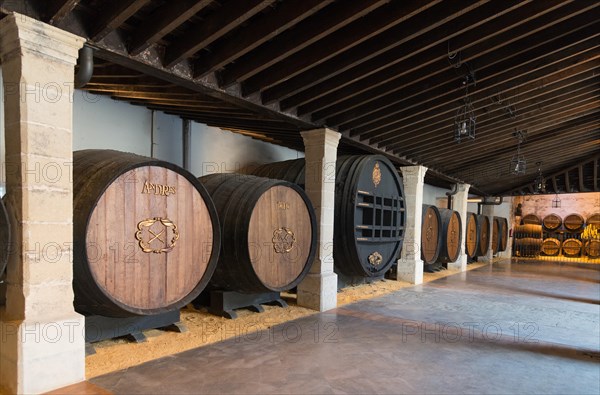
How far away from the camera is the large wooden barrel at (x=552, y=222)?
16.6m

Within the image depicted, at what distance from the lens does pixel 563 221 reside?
54.4 feet

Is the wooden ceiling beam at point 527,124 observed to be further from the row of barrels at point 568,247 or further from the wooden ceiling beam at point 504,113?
the row of barrels at point 568,247

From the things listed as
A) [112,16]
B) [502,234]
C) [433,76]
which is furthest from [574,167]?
[112,16]

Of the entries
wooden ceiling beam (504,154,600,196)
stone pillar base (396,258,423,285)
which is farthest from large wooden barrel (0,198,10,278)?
wooden ceiling beam (504,154,600,196)

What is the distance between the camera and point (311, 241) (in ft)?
15.4

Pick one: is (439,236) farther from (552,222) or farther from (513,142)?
(552,222)

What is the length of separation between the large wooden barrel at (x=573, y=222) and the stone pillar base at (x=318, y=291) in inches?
612

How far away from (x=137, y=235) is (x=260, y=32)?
1.79 m

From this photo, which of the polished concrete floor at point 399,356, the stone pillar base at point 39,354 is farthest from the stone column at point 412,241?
the stone pillar base at point 39,354

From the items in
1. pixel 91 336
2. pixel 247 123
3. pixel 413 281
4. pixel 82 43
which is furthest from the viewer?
pixel 413 281

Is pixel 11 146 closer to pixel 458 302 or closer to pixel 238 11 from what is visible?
pixel 238 11

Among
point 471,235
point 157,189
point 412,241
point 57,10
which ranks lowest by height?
point 471,235

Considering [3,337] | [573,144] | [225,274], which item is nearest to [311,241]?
[225,274]

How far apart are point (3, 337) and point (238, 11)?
2.53 meters
